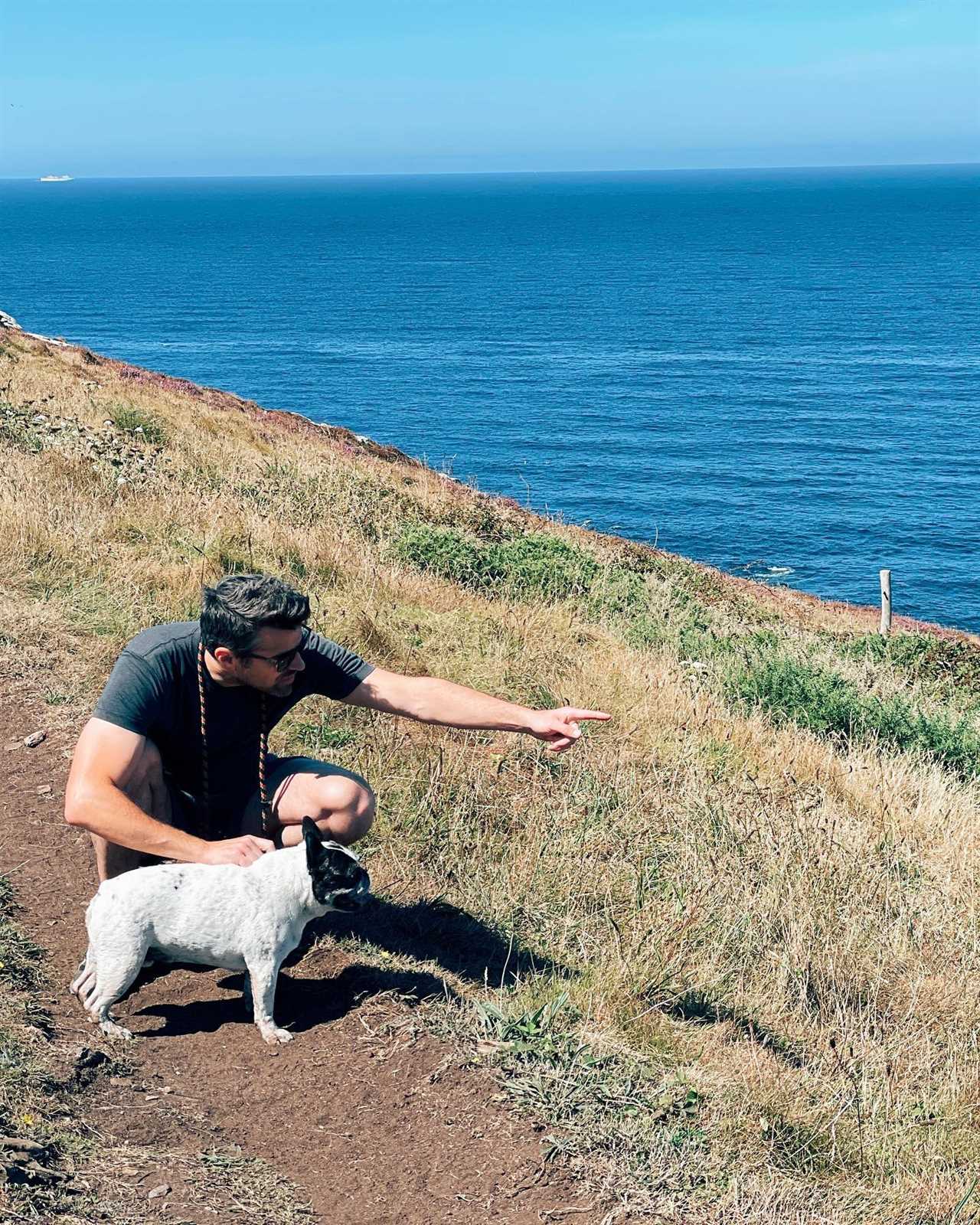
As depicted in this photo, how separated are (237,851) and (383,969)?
88 cm

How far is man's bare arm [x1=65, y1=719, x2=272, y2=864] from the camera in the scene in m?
3.97

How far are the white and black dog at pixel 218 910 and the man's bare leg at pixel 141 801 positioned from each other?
31 cm

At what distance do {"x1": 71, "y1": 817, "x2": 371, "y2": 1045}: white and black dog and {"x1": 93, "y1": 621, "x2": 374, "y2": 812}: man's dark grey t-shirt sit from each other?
55 cm

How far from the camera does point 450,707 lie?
4.50 meters

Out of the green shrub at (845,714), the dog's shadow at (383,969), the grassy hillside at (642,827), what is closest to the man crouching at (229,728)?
the dog's shadow at (383,969)

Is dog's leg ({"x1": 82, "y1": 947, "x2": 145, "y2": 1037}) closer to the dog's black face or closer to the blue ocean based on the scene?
the dog's black face

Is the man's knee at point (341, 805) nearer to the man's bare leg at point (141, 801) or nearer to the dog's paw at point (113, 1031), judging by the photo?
the man's bare leg at point (141, 801)

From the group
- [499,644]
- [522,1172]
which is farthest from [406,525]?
[522,1172]

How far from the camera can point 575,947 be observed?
4.95 meters

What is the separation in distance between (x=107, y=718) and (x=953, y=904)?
14.7ft

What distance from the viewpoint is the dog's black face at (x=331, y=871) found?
386cm

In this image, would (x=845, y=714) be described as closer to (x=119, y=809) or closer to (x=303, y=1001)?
(x=303, y=1001)

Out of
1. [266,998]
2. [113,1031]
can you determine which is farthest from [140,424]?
[266,998]

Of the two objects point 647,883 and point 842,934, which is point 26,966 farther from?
point 842,934
